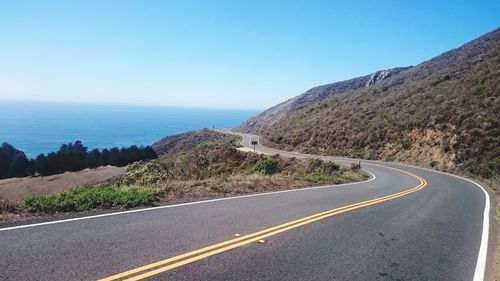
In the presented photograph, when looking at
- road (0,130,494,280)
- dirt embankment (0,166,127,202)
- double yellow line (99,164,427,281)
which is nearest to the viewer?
double yellow line (99,164,427,281)

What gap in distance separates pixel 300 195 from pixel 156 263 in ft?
27.6

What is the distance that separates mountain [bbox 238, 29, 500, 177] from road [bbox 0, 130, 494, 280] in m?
28.2

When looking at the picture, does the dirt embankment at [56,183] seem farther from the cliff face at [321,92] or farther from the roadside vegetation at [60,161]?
the cliff face at [321,92]

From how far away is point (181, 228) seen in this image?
7324mm

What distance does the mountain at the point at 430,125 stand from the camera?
125 feet

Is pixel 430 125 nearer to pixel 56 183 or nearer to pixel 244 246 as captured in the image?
pixel 56 183

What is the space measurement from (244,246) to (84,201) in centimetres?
420

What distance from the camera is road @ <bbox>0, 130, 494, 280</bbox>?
513 centimetres

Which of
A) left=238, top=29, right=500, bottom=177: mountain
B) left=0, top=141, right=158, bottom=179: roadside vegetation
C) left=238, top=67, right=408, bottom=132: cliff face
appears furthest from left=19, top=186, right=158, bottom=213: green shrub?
left=238, top=67, right=408, bottom=132: cliff face

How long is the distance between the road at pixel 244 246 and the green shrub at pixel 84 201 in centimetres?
74

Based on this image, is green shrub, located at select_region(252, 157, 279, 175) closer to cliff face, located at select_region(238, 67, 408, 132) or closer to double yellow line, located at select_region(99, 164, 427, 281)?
double yellow line, located at select_region(99, 164, 427, 281)

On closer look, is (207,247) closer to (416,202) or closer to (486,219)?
(486,219)

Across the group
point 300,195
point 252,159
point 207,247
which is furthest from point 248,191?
point 252,159

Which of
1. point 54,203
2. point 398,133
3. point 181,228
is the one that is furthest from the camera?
point 398,133
